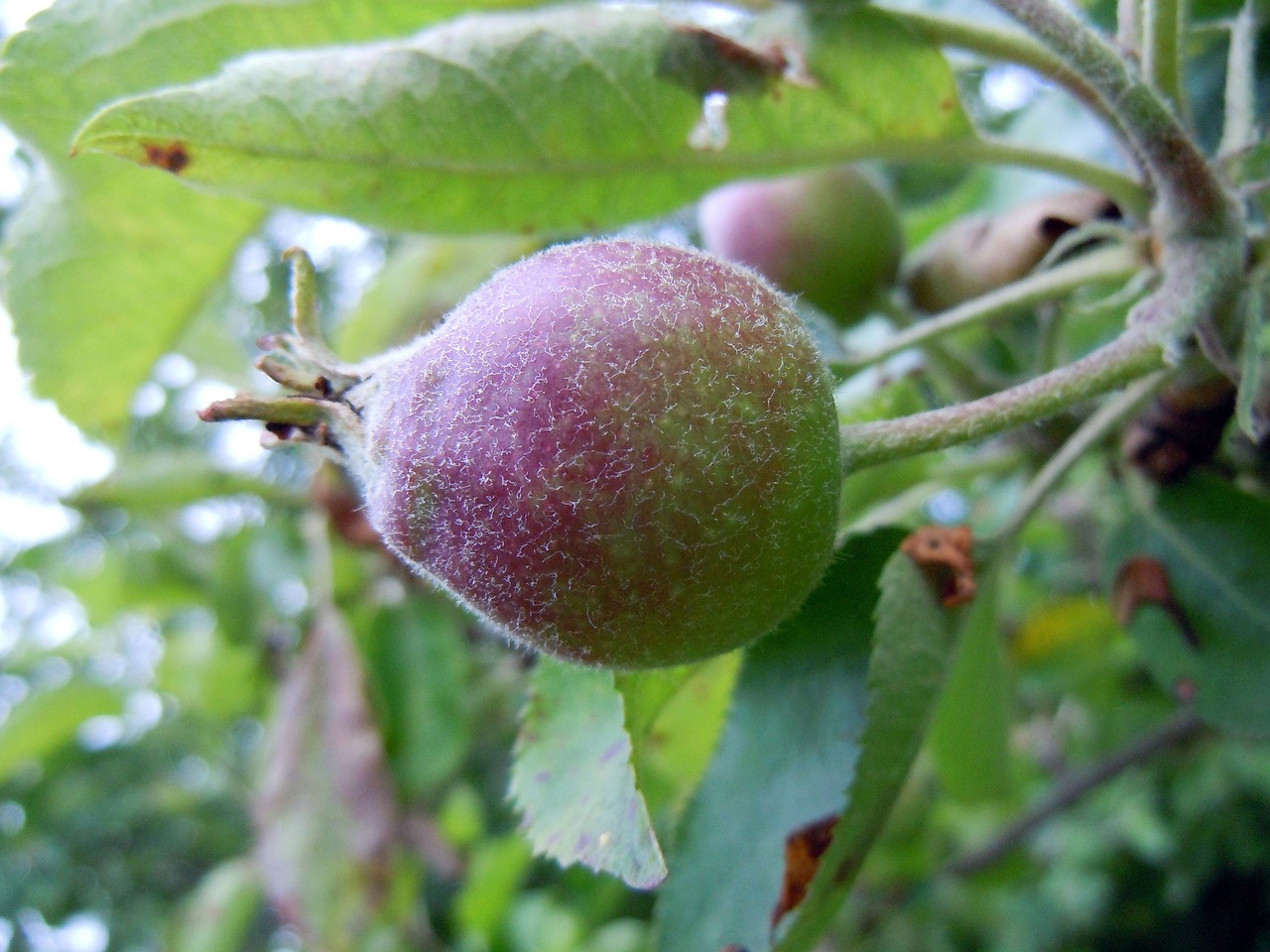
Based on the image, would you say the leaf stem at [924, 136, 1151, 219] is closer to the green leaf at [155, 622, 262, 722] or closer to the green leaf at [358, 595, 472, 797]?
the green leaf at [358, 595, 472, 797]

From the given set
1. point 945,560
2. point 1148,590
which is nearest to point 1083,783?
point 1148,590

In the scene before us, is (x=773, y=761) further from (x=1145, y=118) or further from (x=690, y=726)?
(x=1145, y=118)

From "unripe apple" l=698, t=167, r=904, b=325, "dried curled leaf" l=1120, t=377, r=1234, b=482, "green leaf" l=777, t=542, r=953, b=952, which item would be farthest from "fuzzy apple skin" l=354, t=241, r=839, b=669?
"unripe apple" l=698, t=167, r=904, b=325

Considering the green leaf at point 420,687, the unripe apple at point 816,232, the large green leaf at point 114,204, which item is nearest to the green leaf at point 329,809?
the green leaf at point 420,687

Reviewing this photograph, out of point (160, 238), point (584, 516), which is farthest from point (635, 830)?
point (160, 238)

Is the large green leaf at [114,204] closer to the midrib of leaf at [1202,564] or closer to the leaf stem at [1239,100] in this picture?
the leaf stem at [1239,100]

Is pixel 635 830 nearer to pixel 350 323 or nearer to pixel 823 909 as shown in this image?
pixel 823 909
